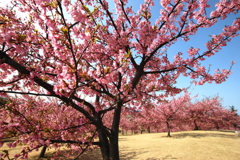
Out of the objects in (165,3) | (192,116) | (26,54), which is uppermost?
(165,3)

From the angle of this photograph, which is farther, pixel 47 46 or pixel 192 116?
pixel 192 116

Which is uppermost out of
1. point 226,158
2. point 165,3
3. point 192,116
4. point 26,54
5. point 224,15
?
point 165,3

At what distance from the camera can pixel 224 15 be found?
167 inches

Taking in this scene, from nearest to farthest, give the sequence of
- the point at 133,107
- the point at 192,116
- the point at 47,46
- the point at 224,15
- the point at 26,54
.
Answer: the point at 47,46 < the point at 26,54 < the point at 224,15 < the point at 133,107 < the point at 192,116

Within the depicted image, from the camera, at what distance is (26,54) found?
328 cm

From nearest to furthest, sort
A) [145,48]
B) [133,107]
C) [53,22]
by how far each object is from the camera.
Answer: [53,22] → [145,48] → [133,107]

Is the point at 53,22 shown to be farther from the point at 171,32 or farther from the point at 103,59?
the point at 171,32

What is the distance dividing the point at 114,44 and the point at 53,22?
2.92m

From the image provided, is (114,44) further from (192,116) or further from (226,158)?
(192,116)

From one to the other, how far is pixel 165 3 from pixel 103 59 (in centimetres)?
310

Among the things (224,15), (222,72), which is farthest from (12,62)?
(222,72)

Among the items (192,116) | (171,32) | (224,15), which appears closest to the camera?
(224,15)

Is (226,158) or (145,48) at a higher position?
(145,48)

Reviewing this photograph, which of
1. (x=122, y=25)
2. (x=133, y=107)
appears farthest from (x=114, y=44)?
(x=133, y=107)
